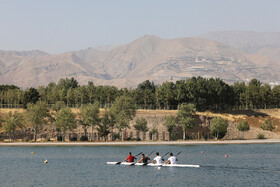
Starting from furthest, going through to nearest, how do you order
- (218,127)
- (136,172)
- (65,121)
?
1. (218,127)
2. (65,121)
3. (136,172)

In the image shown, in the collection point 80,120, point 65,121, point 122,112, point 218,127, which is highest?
point 122,112

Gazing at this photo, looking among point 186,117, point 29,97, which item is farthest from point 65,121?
point 29,97

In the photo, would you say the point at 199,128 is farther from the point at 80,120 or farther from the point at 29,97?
the point at 29,97

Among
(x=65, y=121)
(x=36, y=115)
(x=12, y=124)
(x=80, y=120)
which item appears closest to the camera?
(x=65, y=121)

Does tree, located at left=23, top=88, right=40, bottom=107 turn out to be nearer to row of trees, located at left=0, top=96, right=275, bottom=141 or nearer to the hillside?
the hillside

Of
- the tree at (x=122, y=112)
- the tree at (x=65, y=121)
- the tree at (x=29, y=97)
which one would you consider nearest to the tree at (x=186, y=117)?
the tree at (x=122, y=112)

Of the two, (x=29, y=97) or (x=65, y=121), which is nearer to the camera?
(x=65, y=121)

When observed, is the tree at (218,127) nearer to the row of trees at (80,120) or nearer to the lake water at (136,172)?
the row of trees at (80,120)

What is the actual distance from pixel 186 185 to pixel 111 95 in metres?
143

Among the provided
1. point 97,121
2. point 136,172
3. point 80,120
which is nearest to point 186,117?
point 97,121

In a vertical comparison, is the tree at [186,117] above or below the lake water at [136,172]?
above

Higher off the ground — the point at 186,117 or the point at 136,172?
the point at 186,117

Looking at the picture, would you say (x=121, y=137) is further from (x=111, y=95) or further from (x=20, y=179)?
(x=20, y=179)

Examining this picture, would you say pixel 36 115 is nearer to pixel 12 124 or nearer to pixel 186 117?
pixel 12 124
